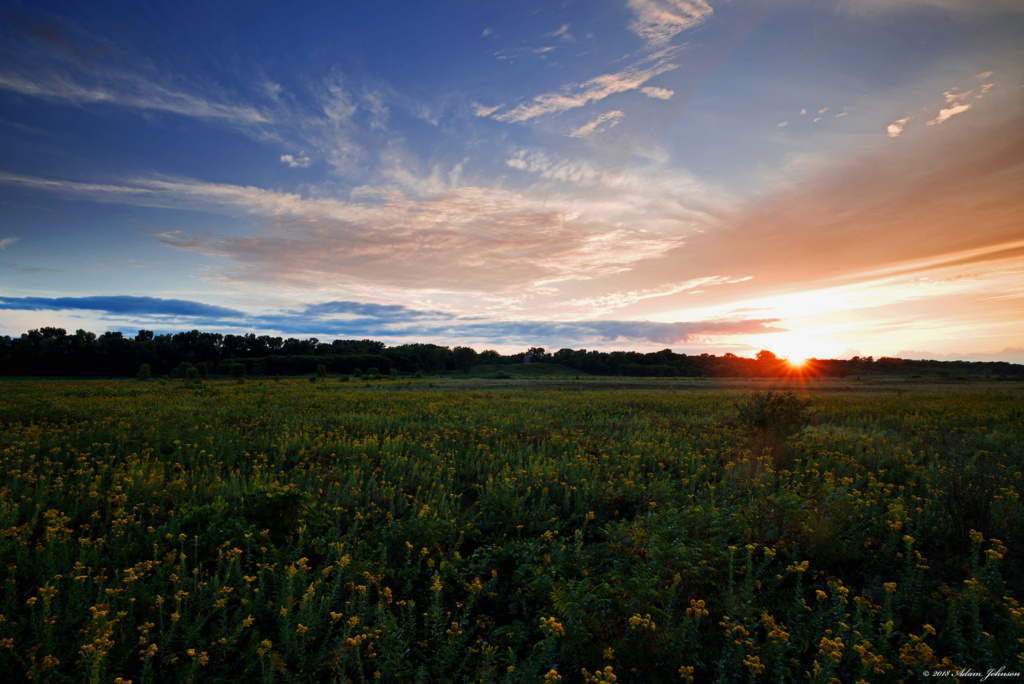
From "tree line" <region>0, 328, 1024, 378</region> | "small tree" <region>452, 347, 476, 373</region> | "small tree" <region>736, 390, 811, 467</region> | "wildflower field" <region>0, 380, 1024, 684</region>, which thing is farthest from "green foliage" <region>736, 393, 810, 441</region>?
"small tree" <region>452, 347, 476, 373</region>

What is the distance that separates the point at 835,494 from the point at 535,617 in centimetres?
483

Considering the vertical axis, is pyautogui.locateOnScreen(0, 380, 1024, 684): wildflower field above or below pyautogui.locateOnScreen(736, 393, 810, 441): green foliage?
below

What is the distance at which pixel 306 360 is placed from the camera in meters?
88.8

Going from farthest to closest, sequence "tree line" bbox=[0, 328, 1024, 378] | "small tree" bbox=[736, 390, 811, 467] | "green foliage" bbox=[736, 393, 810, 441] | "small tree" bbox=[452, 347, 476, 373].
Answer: "small tree" bbox=[452, 347, 476, 373], "tree line" bbox=[0, 328, 1024, 378], "green foliage" bbox=[736, 393, 810, 441], "small tree" bbox=[736, 390, 811, 467]

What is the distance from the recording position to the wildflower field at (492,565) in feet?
10.3

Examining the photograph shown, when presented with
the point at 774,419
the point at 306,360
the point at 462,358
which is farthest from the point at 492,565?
the point at 462,358

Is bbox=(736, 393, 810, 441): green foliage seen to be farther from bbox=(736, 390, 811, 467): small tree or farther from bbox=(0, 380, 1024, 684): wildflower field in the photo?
bbox=(0, 380, 1024, 684): wildflower field

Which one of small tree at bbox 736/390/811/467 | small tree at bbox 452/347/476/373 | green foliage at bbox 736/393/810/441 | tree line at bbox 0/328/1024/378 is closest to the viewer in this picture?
small tree at bbox 736/390/811/467

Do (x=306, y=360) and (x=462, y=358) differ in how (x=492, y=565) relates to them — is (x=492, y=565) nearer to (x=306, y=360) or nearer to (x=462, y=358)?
(x=306, y=360)

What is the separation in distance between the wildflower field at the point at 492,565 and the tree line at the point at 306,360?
40.4 meters

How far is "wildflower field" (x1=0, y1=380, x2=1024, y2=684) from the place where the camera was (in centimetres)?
314

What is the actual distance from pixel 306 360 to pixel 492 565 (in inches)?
3705

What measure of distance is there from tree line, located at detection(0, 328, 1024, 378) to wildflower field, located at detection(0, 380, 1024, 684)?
40375mm

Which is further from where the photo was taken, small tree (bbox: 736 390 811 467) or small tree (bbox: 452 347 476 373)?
small tree (bbox: 452 347 476 373)
